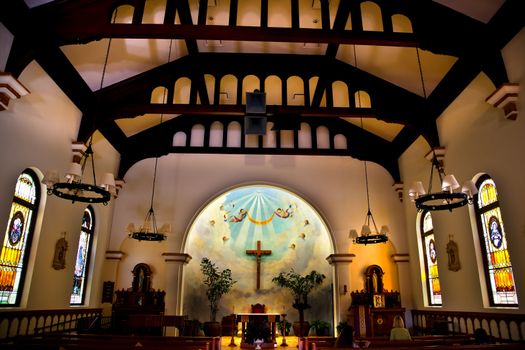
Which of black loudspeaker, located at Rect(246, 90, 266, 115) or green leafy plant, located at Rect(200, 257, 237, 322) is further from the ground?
black loudspeaker, located at Rect(246, 90, 266, 115)

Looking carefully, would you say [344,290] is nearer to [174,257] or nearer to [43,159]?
[174,257]

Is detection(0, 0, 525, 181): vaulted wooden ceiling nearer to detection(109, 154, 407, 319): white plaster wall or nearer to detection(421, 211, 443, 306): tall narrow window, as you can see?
detection(109, 154, 407, 319): white plaster wall

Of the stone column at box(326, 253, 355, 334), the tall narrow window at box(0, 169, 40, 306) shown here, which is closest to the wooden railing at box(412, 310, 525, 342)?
the stone column at box(326, 253, 355, 334)

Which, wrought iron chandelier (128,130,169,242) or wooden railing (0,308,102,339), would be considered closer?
wooden railing (0,308,102,339)

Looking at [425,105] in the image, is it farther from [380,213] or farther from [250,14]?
[250,14]

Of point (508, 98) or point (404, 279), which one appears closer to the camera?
point (508, 98)

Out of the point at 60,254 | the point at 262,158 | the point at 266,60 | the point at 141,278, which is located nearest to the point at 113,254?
the point at 141,278

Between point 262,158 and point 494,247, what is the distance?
678 centimetres

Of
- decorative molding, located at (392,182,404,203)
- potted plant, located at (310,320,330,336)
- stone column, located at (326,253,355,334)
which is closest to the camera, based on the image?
stone column, located at (326,253,355,334)

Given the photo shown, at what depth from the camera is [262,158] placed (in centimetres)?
1188

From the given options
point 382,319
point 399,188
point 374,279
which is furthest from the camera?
point 399,188

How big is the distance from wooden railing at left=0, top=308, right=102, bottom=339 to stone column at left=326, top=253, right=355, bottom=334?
655 centimetres

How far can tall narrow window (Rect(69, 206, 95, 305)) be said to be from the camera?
31.3ft

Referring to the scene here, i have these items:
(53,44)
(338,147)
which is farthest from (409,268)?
(53,44)
